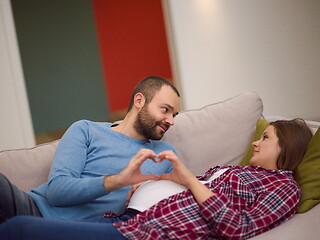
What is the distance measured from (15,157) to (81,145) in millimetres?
291

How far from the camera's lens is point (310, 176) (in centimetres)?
144

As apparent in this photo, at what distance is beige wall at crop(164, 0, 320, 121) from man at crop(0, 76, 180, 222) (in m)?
2.28

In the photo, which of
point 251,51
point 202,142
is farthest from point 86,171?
point 251,51

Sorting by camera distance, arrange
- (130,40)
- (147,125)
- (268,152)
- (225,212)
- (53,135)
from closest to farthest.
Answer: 1. (225,212)
2. (268,152)
3. (147,125)
4. (130,40)
5. (53,135)

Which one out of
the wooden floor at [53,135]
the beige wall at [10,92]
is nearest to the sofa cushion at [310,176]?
the beige wall at [10,92]

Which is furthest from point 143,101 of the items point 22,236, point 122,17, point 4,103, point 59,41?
point 59,41

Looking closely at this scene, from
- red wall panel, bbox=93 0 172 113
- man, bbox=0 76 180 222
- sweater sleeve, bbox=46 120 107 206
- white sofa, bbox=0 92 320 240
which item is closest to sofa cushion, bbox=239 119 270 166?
white sofa, bbox=0 92 320 240

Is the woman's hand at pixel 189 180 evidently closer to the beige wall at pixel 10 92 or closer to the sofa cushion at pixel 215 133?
the sofa cushion at pixel 215 133

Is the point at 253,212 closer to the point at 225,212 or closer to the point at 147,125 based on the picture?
the point at 225,212

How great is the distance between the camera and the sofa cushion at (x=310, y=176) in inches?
55.2

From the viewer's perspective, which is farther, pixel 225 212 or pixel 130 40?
pixel 130 40

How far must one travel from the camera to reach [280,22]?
3.65 meters

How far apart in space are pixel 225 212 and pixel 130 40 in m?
4.43

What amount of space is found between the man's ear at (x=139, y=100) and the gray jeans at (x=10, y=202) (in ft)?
1.96
